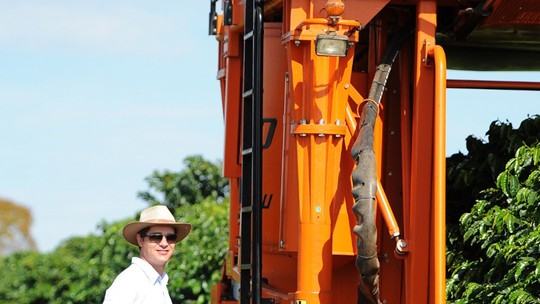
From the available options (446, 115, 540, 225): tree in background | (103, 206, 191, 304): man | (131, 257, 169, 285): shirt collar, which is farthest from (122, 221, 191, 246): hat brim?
(446, 115, 540, 225): tree in background

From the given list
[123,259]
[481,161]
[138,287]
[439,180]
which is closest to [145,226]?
[138,287]

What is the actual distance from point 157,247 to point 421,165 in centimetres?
145

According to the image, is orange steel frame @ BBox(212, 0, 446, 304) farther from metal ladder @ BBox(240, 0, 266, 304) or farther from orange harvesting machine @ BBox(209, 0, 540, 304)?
metal ladder @ BBox(240, 0, 266, 304)

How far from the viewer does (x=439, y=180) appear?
6.62 meters

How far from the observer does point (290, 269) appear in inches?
300

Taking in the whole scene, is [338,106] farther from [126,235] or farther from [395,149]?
[126,235]

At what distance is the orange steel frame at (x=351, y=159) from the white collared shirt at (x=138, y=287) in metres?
1.03

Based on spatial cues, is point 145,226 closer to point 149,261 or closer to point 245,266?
point 149,261

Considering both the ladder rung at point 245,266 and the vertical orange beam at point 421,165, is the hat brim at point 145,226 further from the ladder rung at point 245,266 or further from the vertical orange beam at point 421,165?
the vertical orange beam at point 421,165

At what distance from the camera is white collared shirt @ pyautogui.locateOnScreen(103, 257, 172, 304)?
5.79 m

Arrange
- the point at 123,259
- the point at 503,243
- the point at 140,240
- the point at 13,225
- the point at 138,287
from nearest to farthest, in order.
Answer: the point at 138,287 < the point at 140,240 < the point at 503,243 < the point at 123,259 < the point at 13,225

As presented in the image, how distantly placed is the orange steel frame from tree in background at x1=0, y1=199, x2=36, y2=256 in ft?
112

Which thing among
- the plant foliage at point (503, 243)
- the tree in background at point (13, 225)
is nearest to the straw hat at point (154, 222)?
the plant foliage at point (503, 243)

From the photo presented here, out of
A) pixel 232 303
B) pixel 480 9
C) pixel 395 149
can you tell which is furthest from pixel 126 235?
pixel 232 303
